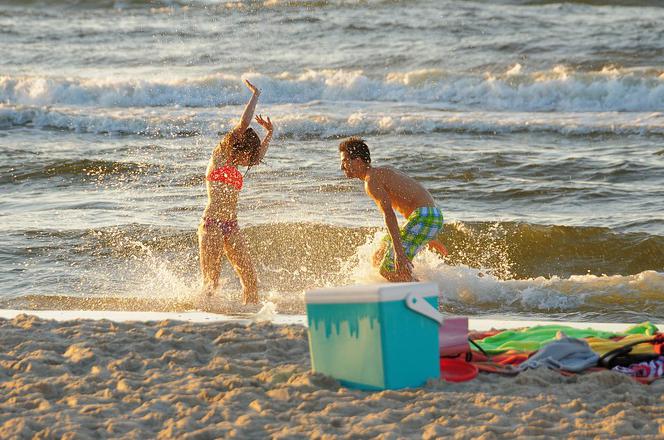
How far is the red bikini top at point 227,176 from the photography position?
7.51 meters

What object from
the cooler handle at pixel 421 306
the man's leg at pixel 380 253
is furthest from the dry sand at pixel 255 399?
the man's leg at pixel 380 253

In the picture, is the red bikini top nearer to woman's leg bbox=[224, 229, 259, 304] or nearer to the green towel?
Result: woman's leg bbox=[224, 229, 259, 304]

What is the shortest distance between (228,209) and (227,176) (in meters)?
0.24

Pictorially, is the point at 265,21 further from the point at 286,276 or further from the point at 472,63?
the point at 286,276

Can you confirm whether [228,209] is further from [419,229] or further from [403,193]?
[419,229]

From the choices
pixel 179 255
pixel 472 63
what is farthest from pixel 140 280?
pixel 472 63

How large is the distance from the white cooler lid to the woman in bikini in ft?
9.09

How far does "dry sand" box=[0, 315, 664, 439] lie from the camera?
13.8 feet

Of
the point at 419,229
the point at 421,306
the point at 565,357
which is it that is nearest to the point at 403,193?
the point at 419,229

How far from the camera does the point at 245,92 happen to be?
19609mm

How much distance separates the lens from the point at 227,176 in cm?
751

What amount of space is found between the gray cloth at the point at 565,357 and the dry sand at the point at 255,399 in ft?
0.36

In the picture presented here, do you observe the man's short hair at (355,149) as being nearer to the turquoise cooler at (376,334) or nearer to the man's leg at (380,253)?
the man's leg at (380,253)

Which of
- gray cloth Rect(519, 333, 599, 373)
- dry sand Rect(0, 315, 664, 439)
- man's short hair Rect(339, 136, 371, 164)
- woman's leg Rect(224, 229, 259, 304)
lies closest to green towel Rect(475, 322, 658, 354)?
gray cloth Rect(519, 333, 599, 373)
